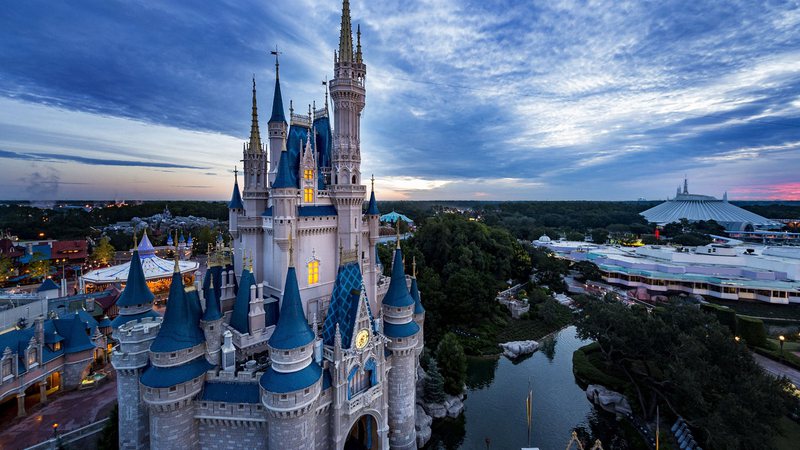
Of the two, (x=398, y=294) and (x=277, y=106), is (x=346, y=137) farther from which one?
(x=398, y=294)

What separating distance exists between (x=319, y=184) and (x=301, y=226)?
11.9 feet

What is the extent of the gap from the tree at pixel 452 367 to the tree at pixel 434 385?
106 cm

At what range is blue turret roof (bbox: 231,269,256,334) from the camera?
17469 millimetres

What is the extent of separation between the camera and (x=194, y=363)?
49.1ft

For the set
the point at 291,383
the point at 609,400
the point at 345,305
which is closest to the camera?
the point at 291,383

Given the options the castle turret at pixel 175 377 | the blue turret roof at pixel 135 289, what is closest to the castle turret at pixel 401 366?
the castle turret at pixel 175 377

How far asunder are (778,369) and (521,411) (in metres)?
22.5

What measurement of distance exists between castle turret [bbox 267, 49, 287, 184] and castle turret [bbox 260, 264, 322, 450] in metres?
9.91

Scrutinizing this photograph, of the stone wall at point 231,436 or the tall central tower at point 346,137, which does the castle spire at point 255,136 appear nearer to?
the tall central tower at point 346,137

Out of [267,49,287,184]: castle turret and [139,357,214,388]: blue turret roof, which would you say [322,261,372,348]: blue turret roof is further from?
[267,49,287,184]: castle turret

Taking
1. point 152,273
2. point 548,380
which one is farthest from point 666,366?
point 152,273

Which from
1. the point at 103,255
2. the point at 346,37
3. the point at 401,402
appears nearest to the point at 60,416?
the point at 401,402

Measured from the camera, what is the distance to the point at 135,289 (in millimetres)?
18547

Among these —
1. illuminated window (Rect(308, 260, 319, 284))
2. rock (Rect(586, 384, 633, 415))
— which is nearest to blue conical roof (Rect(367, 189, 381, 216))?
illuminated window (Rect(308, 260, 319, 284))
